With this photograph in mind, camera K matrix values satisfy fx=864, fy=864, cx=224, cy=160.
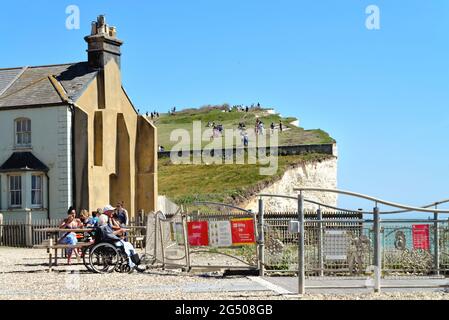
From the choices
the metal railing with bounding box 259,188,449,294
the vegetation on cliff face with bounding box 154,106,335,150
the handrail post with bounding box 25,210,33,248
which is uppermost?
the vegetation on cliff face with bounding box 154,106,335,150

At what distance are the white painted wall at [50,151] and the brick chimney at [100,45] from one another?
331cm

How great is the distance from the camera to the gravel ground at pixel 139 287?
15266 mm

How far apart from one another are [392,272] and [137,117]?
24.4 metres

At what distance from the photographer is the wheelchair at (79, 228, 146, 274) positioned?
20922 millimetres

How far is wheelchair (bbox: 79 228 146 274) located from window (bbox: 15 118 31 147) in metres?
17.3

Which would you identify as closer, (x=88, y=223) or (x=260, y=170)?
(x=88, y=223)

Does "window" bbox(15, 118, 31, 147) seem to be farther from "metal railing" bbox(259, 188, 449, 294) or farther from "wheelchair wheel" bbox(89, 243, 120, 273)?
"metal railing" bbox(259, 188, 449, 294)

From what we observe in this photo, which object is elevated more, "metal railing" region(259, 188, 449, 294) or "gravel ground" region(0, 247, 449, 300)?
"metal railing" region(259, 188, 449, 294)

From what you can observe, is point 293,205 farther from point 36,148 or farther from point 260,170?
point 36,148

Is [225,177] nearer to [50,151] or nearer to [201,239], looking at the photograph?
[50,151]

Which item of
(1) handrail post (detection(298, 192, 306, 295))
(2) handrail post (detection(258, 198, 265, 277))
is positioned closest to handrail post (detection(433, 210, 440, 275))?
(1) handrail post (detection(298, 192, 306, 295))

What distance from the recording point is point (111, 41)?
39031mm

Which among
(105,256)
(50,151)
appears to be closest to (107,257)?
(105,256)
